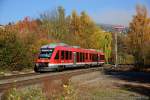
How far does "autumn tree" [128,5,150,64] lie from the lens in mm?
53369

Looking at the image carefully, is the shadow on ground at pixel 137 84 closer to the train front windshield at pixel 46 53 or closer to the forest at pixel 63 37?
the train front windshield at pixel 46 53

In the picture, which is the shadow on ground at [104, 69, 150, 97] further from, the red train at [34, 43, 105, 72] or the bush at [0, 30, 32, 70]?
the bush at [0, 30, 32, 70]

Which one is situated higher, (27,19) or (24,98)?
(27,19)

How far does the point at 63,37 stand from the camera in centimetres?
7031

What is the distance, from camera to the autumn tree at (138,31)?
175 feet

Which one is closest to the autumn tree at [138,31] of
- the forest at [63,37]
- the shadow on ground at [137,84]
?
the forest at [63,37]

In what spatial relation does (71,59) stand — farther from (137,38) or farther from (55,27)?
(55,27)

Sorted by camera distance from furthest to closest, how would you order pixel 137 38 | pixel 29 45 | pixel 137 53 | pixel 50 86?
pixel 137 38, pixel 137 53, pixel 29 45, pixel 50 86

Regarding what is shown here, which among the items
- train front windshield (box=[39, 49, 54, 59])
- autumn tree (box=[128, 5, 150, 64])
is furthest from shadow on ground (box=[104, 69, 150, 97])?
autumn tree (box=[128, 5, 150, 64])

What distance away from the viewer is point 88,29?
67.3 metres

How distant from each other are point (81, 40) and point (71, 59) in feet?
89.1

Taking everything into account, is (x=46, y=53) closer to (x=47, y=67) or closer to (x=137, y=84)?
(x=47, y=67)

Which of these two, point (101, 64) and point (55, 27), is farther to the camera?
point (55, 27)

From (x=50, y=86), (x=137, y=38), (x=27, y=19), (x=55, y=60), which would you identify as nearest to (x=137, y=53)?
(x=137, y=38)
